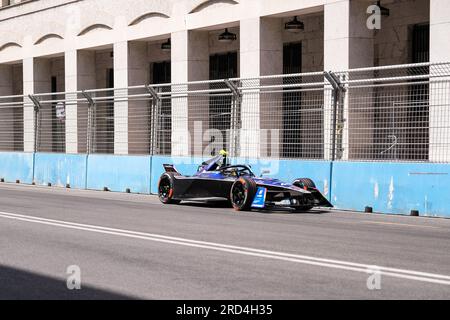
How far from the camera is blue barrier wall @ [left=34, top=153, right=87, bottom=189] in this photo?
2367cm

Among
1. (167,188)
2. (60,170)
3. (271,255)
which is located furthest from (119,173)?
(271,255)

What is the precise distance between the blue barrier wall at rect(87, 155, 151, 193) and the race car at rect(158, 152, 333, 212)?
371 centimetres

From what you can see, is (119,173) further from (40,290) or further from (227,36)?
(40,290)

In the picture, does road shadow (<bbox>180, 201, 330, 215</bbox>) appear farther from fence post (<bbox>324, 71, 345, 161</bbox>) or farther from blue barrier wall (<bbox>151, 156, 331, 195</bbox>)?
fence post (<bbox>324, 71, 345, 161</bbox>)

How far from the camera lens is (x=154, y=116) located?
21406 mm

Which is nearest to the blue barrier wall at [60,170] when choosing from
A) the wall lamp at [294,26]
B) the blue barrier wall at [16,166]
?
the blue barrier wall at [16,166]

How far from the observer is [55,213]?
14.5 metres

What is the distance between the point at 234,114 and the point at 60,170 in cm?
765

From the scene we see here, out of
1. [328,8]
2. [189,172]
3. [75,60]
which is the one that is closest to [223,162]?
[189,172]

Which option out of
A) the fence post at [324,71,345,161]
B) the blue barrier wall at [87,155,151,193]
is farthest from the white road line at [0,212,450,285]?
the blue barrier wall at [87,155,151,193]

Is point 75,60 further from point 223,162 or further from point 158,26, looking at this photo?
point 223,162

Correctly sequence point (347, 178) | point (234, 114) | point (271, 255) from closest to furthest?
point (271, 255) → point (347, 178) → point (234, 114)

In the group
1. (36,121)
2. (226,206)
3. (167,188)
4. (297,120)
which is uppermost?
(36,121)
